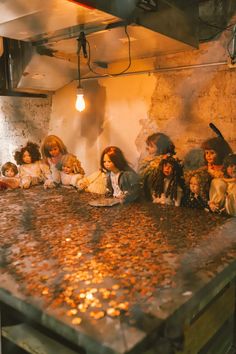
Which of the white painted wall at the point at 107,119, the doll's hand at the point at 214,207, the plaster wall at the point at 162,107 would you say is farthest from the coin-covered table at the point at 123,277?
the white painted wall at the point at 107,119

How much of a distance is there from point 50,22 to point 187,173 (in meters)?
1.39

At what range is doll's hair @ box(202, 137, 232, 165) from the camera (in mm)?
2264

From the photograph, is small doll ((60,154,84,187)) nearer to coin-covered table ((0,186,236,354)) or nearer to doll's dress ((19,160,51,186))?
doll's dress ((19,160,51,186))

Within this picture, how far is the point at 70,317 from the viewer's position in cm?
111

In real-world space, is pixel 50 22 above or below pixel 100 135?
above

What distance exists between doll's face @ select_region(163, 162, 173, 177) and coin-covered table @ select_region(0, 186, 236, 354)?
1.00 feet

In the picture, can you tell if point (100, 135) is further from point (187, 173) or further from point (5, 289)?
point (5, 289)

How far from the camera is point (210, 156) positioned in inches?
91.0

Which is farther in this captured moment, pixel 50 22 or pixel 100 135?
pixel 100 135

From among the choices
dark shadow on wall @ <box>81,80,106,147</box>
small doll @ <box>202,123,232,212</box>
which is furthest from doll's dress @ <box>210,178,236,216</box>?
dark shadow on wall @ <box>81,80,106,147</box>

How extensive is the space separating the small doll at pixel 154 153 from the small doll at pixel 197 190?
0.93 feet

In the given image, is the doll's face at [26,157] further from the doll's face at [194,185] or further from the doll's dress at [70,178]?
the doll's face at [194,185]

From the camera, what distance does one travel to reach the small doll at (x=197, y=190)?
232 cm

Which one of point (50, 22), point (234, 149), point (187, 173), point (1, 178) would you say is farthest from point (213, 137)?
point (1, 178)
